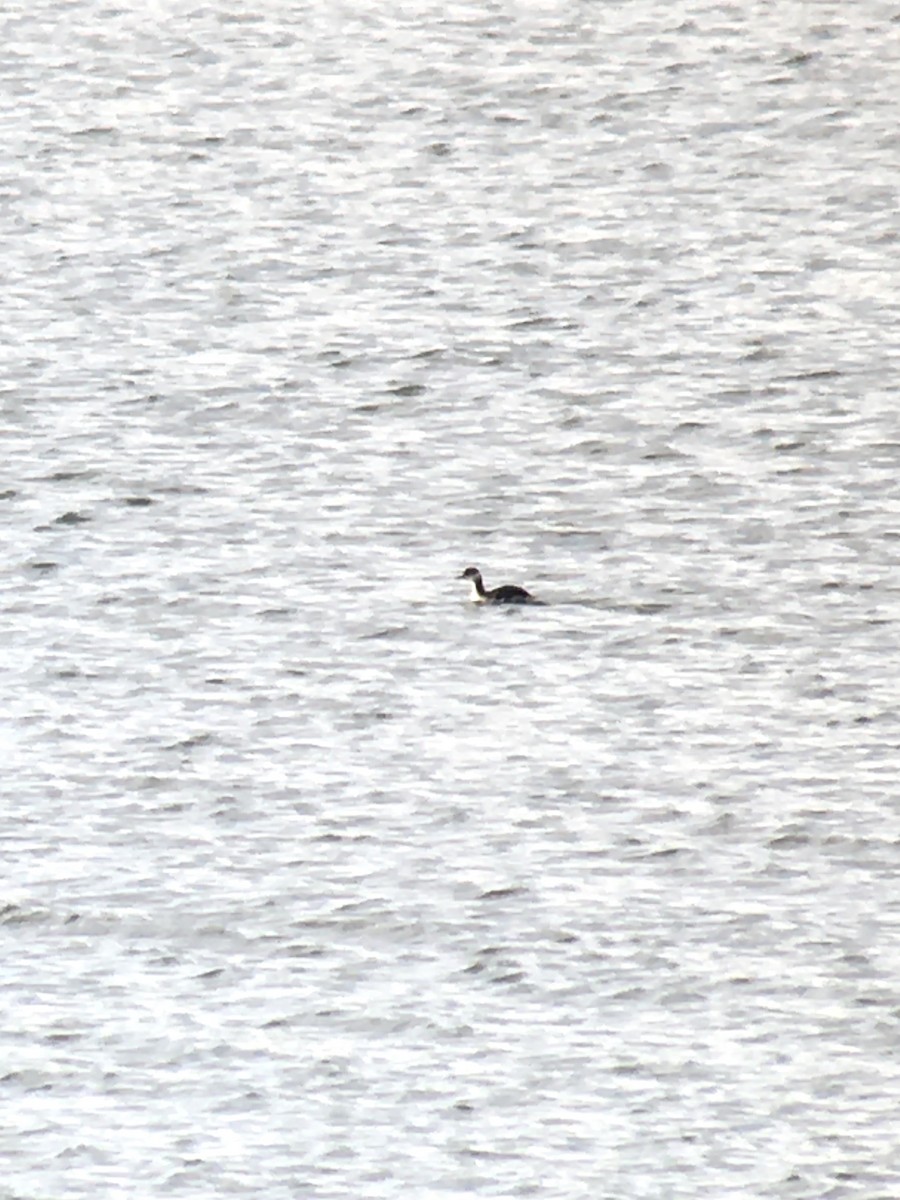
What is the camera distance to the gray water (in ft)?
35.4

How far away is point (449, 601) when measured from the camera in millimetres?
14820

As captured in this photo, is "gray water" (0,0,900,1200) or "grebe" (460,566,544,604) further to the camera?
"grebe" (460,566,544,604)

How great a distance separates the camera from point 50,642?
14.5 m

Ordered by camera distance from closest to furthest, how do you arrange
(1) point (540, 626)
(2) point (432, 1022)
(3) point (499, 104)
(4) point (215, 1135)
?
(4) point (215, 1135) → (2) point (432, 1022) → (1) point (540, 626) → (3) point (499, 104)

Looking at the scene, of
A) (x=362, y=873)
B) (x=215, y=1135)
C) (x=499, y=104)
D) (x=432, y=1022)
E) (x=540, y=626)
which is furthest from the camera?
Answer: (x=499, y=104)

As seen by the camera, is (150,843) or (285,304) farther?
(285,304)

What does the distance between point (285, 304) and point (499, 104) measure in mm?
2895

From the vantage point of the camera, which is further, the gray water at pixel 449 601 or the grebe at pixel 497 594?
the grebe at pixel 497 594

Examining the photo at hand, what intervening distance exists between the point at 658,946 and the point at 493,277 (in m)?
7.49

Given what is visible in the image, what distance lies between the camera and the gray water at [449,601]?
10805 millimetres

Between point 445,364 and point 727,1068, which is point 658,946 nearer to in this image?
point 727,1068

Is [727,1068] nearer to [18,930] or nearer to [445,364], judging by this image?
[18,930]

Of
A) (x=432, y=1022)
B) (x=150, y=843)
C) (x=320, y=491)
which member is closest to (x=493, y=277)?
(x=320, y=491)

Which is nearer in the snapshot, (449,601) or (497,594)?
(497,594)
